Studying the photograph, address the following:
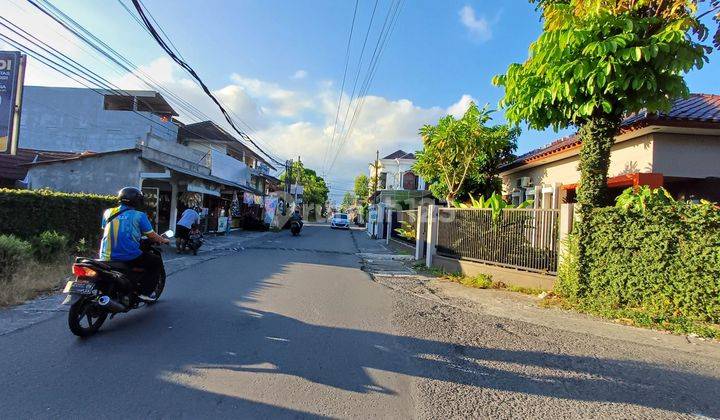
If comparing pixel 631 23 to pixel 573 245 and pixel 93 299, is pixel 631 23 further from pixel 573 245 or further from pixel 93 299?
pixel 93 299

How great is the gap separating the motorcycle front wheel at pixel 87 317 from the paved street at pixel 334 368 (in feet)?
0.39

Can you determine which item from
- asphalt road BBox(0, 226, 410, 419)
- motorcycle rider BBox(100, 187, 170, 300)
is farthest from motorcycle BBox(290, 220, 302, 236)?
motorcycle rider BBox(100, 187, 170, 300)

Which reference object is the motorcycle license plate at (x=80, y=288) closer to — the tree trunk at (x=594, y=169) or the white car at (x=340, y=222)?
the tree trunk at (x=594, y=169)

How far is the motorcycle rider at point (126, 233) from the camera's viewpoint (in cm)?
566

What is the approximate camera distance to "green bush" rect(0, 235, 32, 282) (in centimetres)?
730

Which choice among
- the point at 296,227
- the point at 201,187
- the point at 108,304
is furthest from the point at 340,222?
the point at 108,304

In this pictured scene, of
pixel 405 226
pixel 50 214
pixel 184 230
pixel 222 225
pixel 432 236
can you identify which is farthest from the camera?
pixel 222 225

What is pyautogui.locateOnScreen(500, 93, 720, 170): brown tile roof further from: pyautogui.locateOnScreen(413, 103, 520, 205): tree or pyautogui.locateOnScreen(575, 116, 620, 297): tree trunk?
pyautogui.locateOnScreen(413, 103, 520, 205): tree

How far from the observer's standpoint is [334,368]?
4.46m

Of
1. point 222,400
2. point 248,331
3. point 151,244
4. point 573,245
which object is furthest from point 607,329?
point 151,244

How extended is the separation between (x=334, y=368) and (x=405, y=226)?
16390 mm

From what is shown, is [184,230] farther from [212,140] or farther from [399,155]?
[399,155]

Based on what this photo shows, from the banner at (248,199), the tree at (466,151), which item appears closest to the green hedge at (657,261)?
the tree at (466,151)

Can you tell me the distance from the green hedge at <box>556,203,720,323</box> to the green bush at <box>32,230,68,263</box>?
10.8 meters
